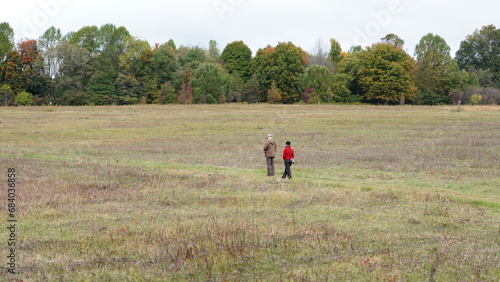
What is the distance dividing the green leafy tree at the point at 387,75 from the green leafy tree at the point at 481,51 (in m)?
31.9

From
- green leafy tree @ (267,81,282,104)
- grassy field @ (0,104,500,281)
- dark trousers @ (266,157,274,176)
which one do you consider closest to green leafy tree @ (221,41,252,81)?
green leafy tree @ (267,81,282,104)

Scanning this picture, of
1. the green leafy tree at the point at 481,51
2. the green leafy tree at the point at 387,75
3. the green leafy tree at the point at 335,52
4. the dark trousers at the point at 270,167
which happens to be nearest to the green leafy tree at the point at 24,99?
the green leafy tree at the point at 387,75

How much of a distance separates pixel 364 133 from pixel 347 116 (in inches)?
710

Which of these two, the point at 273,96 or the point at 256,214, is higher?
the point at 273,96

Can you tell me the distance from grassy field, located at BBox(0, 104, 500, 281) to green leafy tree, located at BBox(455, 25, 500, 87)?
97.9 metres

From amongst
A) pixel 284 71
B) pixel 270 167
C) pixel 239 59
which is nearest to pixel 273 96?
pixel 284 71

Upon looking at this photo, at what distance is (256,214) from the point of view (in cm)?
1677

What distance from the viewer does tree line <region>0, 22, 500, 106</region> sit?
107125 mm

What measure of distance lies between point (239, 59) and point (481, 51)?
65139 mm

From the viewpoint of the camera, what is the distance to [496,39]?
Result: 433 feet

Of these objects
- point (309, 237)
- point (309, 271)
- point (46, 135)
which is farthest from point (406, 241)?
point (46, 135)

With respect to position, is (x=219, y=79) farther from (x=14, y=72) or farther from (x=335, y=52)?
(x=335, y=52)

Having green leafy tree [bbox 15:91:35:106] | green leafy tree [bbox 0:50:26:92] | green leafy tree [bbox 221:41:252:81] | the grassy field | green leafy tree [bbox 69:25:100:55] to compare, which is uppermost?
green leafy tree [bbox 69:25:100:55]

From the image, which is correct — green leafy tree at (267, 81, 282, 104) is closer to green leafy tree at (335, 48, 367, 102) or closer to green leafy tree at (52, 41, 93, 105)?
green leafy tree at (335, 48, 367, 102)
